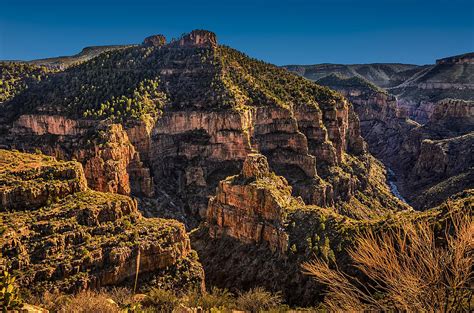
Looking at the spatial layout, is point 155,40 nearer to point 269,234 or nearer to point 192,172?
point 192,172

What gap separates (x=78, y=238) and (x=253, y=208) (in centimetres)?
2460

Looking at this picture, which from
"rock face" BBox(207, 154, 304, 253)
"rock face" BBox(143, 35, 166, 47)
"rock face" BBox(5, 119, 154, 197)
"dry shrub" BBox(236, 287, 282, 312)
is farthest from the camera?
"rock face" BBox(143, 35, 166, 47)

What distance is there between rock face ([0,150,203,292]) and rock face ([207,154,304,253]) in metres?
12.5

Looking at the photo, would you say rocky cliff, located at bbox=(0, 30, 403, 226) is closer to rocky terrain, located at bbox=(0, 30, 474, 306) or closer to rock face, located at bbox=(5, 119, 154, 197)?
rock face, located at bbox=(5, 119, 154, 197)

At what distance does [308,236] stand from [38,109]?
276 feet

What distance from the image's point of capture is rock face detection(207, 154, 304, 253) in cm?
5625

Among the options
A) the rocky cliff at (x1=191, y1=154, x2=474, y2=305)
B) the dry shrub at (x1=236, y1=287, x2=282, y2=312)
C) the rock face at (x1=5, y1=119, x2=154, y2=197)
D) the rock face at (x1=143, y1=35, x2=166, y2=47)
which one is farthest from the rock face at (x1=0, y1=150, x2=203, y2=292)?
the rock face at (x1=143, y1=35, x2=166, y2=47)

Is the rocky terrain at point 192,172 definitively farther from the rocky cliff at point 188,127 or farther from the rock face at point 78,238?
the rocky cliff at point 188,127

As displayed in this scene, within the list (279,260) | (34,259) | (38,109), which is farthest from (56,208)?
(38,109)

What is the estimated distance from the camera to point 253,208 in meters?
58.8

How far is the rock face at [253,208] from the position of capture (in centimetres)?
5625

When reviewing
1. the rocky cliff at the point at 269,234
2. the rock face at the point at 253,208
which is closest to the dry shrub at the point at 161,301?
the rocky cliff at the point at 269,234

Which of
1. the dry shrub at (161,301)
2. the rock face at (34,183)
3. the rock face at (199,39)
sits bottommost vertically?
the dry shrub at (161,301)

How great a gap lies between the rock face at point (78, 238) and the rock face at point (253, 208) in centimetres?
1251
